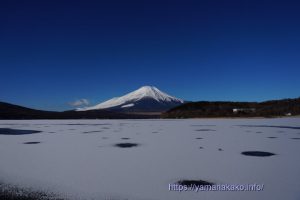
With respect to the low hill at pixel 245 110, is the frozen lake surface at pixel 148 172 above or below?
below

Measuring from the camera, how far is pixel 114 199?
3.70 metres

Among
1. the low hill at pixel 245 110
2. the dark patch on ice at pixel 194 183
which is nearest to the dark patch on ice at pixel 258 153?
the dark patch on ice at pixel 194 183

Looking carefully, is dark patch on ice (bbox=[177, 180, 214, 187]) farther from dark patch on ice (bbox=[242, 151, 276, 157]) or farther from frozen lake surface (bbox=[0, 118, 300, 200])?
dark patch on ice (bbox=[242, 151, 276, 157])

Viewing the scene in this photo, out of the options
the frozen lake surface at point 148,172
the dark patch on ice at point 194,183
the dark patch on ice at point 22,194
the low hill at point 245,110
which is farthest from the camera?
the low hill at point 245,110

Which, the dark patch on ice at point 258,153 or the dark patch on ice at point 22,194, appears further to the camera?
the dark patch on ice at point 258,153

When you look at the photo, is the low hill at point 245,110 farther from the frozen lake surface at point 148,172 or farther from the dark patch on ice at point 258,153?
the frozen lake surface at point 148,172

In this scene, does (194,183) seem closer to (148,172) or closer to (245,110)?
(148,172)

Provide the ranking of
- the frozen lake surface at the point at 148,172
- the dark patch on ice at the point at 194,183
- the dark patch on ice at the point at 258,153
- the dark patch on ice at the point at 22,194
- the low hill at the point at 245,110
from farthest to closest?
the low hill at the point at 245,110 → the dark patch on ice at the point at 258,153 → the dark patch on ice at the point at 194,183 → the frozen lake surface at the point at 148,172 → the dark patch on ice at the point at 22,194

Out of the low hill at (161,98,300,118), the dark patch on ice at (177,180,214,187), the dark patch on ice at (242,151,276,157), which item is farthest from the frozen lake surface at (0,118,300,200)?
the low hill at (161,98,300,118)

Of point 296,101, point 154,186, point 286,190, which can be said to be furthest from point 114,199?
point 296,101

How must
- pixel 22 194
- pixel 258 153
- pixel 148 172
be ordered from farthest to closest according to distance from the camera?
pixel 258 153 < pixel 148 172 < pixel 22 194

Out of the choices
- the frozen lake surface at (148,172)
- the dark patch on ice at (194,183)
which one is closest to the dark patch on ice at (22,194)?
the frozen lake surface at (148,172)

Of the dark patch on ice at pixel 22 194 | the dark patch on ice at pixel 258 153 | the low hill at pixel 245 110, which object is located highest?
the low hill at pixel 245 110

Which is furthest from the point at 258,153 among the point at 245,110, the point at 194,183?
the point at 245,110
